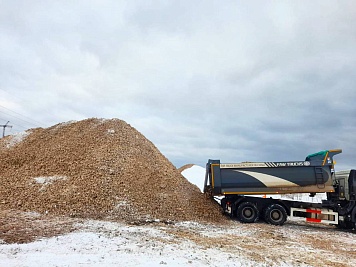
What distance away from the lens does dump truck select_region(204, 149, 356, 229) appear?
497 inches

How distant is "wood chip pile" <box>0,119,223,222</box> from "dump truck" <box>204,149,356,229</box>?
121 centimetres

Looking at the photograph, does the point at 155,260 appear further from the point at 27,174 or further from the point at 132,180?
the point at 27,174

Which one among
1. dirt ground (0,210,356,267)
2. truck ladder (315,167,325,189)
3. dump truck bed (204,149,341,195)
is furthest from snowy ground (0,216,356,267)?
truck ladder (315,167,325,189)

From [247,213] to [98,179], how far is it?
615 cm

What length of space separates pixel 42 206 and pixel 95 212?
1852 mm

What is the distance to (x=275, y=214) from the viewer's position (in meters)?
12.9

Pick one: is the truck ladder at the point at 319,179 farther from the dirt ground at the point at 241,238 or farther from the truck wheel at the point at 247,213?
the truck wheel at the point at 247,213

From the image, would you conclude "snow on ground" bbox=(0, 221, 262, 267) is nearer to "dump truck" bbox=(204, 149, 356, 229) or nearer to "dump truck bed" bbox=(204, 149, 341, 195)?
"dump truck bed" bbox=(204, 149, 341, 195)

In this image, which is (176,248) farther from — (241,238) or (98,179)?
(98,179)

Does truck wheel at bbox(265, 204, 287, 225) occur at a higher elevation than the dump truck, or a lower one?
lower

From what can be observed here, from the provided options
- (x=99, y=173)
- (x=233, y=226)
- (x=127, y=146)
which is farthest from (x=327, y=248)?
(x=127, y=146)

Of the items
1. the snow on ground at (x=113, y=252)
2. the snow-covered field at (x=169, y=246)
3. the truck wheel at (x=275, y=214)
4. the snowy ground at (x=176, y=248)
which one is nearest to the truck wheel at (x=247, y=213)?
the truck wheel at (x=275, y=214)

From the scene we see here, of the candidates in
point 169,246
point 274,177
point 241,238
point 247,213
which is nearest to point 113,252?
point 169,246

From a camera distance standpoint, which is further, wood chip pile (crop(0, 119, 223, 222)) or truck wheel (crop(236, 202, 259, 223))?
truck wheel (crop(236, 202, 259, 223))
